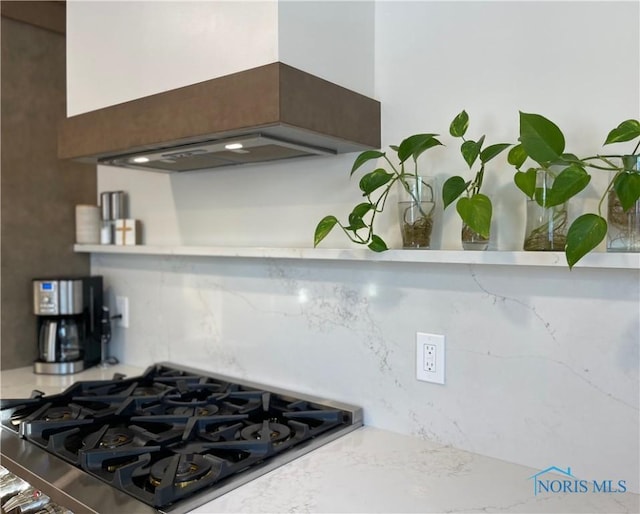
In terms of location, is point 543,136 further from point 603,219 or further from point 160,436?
point 160,436

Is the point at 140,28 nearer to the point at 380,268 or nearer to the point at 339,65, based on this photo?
the point at 339,65

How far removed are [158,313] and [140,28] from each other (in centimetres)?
104

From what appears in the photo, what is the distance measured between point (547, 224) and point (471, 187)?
0.63 ft

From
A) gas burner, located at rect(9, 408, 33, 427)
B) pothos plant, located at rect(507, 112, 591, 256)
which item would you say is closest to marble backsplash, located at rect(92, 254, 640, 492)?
pothos plant, located at rect(507, 112, 591, 256)

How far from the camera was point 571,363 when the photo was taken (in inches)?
44.9

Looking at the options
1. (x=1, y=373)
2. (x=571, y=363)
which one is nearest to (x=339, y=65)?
(x=571, y=363)

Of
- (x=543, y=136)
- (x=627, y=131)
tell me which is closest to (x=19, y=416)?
(x=543, y=136)

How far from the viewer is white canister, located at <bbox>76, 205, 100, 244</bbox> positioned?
85.2 inches

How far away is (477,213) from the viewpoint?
1.06 metres

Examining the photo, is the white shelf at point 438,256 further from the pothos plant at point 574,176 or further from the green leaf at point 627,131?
the green leaf at point 627,131

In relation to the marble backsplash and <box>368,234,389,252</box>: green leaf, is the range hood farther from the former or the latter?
the marble backsplash

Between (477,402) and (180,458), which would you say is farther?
(477,402)

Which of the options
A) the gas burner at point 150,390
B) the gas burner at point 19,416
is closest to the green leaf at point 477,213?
the gas burner at point 150,390

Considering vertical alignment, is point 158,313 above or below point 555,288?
below
